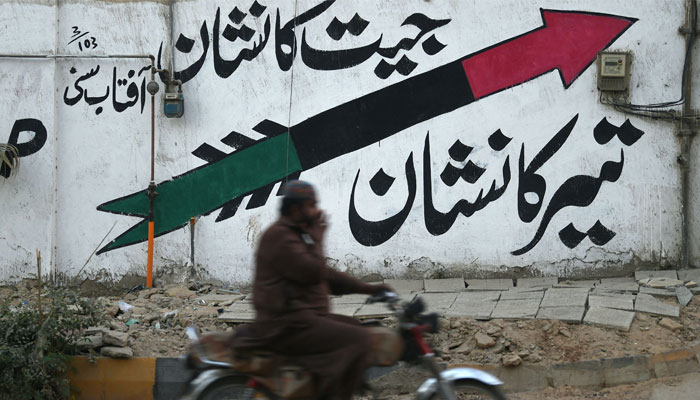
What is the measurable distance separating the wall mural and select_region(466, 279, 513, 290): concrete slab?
0.41 metres

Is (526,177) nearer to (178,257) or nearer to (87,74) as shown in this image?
(178,257)

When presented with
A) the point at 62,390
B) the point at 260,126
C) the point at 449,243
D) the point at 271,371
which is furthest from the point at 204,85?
the point at 271,371

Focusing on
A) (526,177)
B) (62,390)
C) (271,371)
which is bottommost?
(62,390)

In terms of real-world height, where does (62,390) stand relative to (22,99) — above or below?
below

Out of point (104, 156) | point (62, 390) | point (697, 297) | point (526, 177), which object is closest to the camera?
point (62, 390)

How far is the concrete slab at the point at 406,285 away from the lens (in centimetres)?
784

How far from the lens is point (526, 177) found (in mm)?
8078

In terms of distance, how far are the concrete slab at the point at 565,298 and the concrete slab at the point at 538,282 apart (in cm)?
48

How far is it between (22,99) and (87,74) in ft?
2.45

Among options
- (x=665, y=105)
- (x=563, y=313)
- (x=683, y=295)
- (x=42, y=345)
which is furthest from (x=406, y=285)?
(x=42, y=345)

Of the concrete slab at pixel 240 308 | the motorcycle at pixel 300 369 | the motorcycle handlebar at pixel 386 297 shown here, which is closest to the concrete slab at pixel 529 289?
the concrete slab at pixel 240 308

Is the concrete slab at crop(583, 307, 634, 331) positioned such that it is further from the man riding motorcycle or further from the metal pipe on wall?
the man riding motorcycle

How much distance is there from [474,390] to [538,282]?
3.92 meters

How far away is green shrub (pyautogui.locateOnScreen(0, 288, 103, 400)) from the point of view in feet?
19.0
